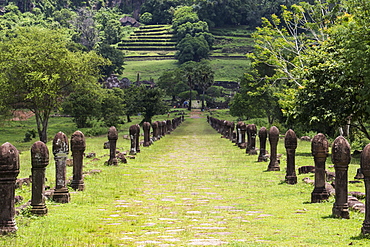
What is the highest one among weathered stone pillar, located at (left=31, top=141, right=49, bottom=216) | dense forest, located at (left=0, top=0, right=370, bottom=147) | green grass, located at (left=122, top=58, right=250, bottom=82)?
green grass, located at (left=122, top=58, right=250, bottom=82)

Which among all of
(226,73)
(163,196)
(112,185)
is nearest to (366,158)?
(163,196)

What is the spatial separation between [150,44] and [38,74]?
441 feet

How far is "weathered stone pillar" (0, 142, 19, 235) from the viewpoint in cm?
887

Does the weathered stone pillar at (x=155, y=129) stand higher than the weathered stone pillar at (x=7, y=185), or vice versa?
the weathered stone pillar at (x=7, y=185)

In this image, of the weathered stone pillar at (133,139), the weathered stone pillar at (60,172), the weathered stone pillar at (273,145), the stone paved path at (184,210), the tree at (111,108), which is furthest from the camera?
the tree at (111,108)

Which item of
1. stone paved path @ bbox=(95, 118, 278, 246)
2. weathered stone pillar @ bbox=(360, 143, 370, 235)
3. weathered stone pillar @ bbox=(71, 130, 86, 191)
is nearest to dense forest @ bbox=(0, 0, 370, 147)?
stone paved path @ bbox=(95, 118, 278, 246)

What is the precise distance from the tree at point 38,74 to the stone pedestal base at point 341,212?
1331 inches

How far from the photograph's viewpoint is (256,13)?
178 metres

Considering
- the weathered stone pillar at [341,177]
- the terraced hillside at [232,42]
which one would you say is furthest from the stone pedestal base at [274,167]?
the terraced hillside at [232,42]

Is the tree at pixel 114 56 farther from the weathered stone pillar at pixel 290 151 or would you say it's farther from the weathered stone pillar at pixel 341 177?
the weathered stone pillar at pixel 341 177

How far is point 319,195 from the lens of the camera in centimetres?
1252

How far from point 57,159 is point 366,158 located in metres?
6.96

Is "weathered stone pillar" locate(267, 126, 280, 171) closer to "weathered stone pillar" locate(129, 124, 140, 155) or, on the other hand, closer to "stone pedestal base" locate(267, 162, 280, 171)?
"stone pedestal base" locate(267, 162, 280, 171)

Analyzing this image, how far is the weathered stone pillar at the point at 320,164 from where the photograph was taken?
12.4m
